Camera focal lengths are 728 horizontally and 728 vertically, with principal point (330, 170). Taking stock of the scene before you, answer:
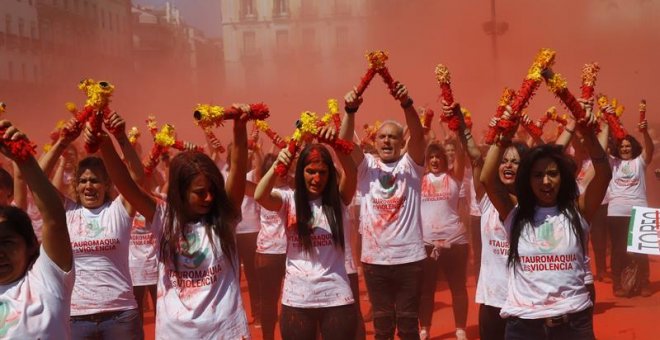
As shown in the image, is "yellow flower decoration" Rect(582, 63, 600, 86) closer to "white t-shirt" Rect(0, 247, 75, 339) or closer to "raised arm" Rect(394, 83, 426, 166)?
"raised arm" Rect(394, 83, 426, 166)

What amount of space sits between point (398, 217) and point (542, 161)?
193 cm

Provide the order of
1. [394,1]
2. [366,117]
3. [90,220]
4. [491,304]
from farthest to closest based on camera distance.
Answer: [394,1], [366,117], [491,304], [90,220]

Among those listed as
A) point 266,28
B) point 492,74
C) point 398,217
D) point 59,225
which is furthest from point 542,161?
point 266,28

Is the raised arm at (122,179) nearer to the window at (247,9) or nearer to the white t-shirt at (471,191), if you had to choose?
the white t-shirt at (471,191)

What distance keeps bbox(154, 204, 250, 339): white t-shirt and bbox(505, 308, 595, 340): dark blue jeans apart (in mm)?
1500

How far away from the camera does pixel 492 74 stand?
110ft

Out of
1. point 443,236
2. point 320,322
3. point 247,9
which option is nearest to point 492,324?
point 320,322

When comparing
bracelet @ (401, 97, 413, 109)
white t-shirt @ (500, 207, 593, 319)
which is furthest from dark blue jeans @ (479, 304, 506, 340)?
bracelet @ (401, 97, 413, 109)

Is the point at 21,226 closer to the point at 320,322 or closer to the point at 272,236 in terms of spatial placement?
the point at 320,322

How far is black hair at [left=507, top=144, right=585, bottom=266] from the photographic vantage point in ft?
13.1

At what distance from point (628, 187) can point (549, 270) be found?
5.57 meters

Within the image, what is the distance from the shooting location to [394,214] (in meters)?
5.81

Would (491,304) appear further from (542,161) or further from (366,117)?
(366,117)

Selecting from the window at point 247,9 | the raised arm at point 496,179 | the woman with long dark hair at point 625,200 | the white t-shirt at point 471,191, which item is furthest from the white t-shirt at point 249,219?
the window at point 247,9
